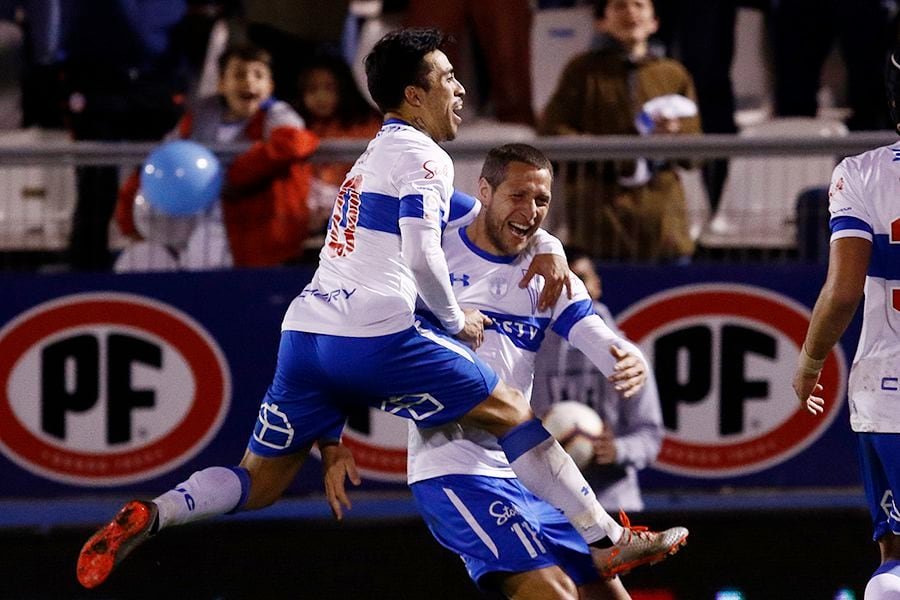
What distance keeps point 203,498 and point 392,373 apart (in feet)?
2.83

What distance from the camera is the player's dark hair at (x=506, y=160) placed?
552 centimetres

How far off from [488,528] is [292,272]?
2.98 m

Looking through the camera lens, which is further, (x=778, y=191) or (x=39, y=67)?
(x=39, y=67)

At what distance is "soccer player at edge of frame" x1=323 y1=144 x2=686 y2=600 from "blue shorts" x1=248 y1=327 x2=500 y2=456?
18 centimetres

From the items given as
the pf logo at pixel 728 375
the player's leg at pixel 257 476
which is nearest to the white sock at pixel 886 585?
the player's leg at pixel 257 476

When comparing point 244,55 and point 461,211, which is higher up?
point 244,55

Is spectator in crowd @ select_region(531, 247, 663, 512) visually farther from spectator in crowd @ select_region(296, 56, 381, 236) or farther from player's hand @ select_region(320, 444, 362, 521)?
spectator in crowd @ select_region(296, 56, 381, 236)

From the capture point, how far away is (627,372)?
540 cm

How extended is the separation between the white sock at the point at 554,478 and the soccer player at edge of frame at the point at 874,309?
87 centimetres

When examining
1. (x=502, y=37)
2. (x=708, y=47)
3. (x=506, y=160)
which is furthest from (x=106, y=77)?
(x=506, y=160)

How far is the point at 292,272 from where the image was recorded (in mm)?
8047

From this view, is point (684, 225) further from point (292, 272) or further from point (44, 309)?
point (44, 309)

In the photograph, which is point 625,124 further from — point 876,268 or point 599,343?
point 876,268

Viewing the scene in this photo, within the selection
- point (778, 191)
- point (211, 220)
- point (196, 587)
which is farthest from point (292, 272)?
point (778, 191)
